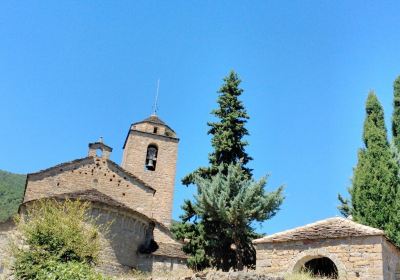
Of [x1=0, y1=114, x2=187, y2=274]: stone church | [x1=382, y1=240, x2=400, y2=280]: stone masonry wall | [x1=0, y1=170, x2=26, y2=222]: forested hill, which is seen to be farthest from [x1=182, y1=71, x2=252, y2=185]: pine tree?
[x1=0, y1=170, x2=26, y2=222]: forested hill

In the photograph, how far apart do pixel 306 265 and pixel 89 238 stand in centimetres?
722

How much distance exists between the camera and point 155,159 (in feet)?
107

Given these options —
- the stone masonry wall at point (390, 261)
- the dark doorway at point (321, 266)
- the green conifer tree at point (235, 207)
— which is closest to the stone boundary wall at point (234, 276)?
the dark doorway at point (321, 266)

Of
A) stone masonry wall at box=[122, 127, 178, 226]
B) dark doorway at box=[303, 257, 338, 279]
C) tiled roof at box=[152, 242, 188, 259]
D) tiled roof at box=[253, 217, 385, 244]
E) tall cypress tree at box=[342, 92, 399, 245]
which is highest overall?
stone masonry wall at box=[122, 127, 178, 226]

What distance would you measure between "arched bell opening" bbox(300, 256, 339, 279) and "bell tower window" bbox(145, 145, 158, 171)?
59.3 feet

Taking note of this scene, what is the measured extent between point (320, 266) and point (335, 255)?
1415 mm

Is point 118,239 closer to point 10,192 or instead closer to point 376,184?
point 376,184

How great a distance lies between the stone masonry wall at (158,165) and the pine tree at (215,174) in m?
10.2

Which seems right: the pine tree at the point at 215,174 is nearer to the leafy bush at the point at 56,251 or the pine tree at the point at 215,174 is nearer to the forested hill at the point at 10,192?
the leafy bush at the point at 56,251

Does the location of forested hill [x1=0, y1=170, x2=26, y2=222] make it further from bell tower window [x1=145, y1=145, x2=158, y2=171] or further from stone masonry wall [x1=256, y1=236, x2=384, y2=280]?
stone masonry wall [x1=256, y1=236, x2=384, y2=280]

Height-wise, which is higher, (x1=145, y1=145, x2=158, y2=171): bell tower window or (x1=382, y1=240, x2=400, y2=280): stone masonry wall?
(x1=145, y1=145, x2=158, y2=171): bell tower window

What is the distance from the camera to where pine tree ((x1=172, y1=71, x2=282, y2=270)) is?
1884 cm

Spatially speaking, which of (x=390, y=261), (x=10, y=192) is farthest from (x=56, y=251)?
(x=10, y=192)

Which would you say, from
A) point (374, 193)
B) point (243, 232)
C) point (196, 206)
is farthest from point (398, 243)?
point (196, 206)
